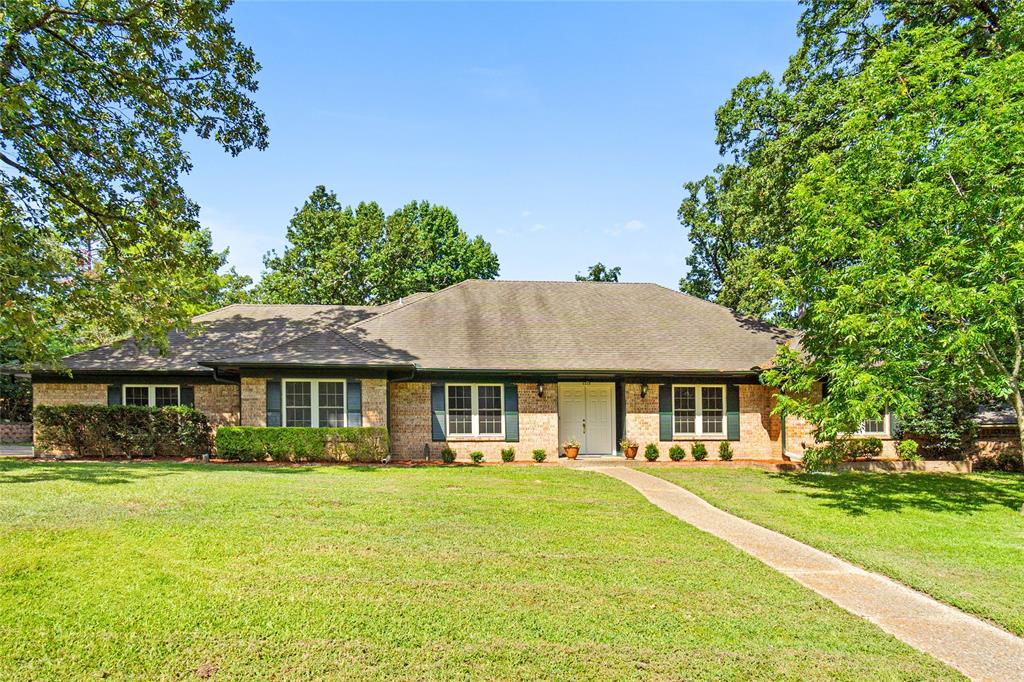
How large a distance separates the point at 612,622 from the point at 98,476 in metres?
→ 11.0

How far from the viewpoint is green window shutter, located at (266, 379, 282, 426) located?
16547mm

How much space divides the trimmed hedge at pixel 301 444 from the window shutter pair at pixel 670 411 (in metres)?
8.20

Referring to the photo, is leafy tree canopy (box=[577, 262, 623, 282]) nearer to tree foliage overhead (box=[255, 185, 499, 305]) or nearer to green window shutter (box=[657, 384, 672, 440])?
tree foliage overhead (box=[255, 185, 499, 305])

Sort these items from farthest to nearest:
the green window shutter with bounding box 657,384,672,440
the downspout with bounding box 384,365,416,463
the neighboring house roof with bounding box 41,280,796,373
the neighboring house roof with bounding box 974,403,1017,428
Result: 1. the green window shutter with bounding box 657,384,672,440
2. the neighboring house roof with bounding box 974,403,1017,428
3. the neighboring house roof with bounding box 41,280,796,373
4. the downspout with bounding box 384,365,416,463

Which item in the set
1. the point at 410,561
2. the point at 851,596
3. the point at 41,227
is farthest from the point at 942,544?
the point at 41,227

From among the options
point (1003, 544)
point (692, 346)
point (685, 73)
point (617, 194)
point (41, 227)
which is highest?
point (685, 73)

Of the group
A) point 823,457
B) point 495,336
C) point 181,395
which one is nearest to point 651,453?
point 823,457

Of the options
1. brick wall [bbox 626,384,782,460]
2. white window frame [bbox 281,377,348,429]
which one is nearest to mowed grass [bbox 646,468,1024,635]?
brick wall [bbox 626,384,782,460]

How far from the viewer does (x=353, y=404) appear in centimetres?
1677

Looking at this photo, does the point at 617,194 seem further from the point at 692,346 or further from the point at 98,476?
the point at 98,476

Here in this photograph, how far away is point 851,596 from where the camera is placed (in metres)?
6.02

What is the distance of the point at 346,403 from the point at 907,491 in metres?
13.6

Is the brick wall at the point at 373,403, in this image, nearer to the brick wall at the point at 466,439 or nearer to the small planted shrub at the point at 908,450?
the brick wall at the point at 466,439

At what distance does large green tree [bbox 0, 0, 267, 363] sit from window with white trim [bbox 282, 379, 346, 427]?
411cm
